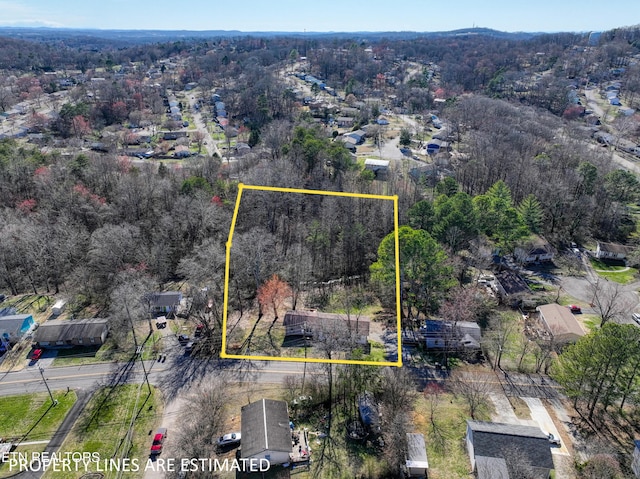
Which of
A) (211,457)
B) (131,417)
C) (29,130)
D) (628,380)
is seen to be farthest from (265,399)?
(29,130)

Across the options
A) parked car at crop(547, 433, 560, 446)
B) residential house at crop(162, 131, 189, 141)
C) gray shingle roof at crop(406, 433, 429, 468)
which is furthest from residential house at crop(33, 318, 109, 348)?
residential house at crop(162, 131, 189, 141)

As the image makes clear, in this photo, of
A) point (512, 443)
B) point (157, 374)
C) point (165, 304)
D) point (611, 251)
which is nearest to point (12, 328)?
point (165, 304)

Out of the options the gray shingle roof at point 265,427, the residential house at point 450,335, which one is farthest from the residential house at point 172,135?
the gray shingle roof at point 265,427

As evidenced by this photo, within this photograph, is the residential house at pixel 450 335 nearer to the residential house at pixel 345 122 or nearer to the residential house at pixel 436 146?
the residential house at pixel 436 146

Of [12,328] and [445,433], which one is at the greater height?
[12,328]

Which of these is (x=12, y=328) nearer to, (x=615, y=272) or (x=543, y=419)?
(x=543, y=419)

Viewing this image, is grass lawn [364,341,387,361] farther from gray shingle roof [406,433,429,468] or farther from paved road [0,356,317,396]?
gray shingle roof [406,433,429,468]

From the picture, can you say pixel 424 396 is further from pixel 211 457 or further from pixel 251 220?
pixel 251 220
